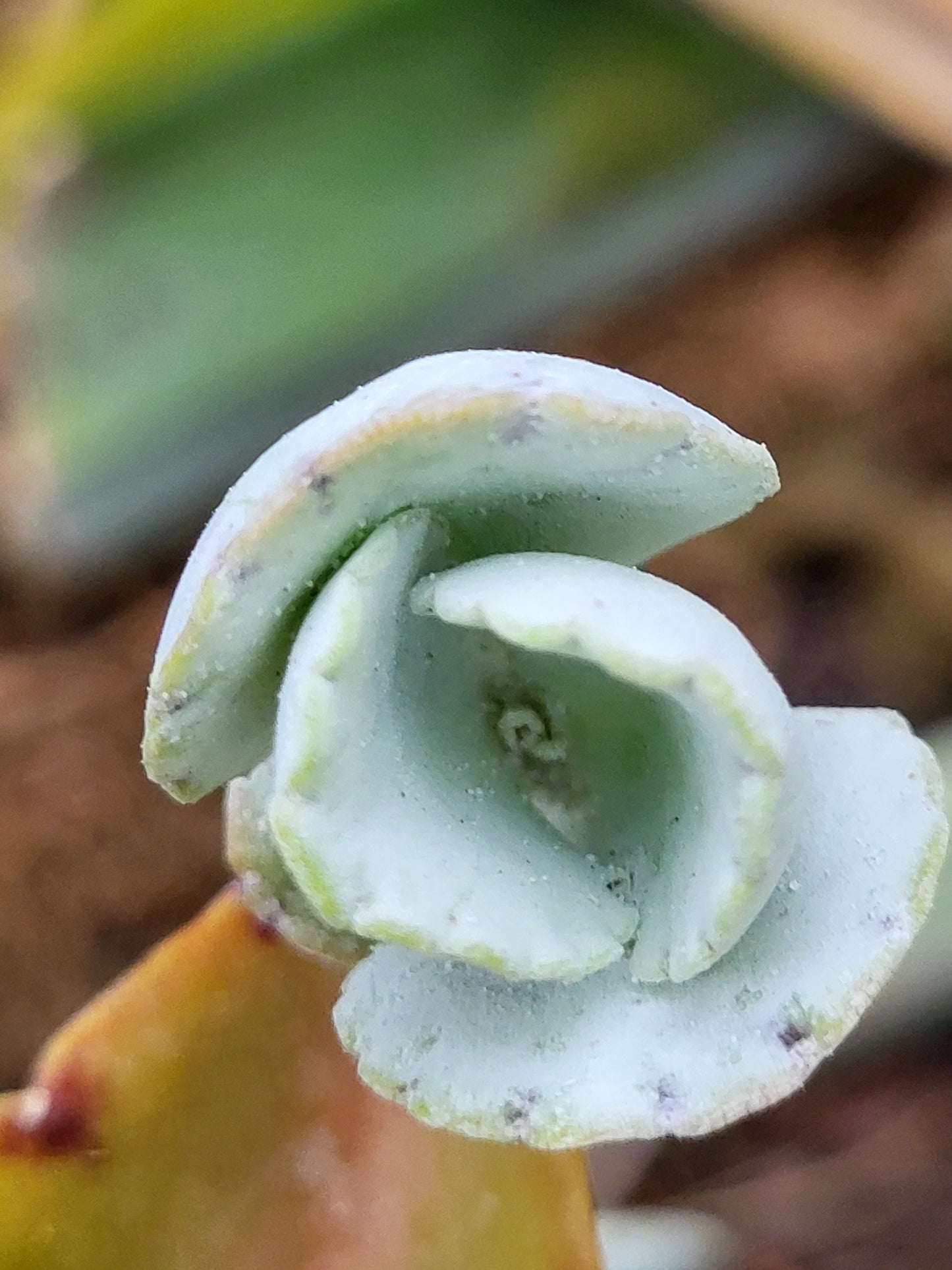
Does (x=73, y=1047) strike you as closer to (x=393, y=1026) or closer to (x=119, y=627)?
(x=393, y=1026)

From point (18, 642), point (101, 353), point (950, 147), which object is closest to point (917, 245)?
point (950, 147)

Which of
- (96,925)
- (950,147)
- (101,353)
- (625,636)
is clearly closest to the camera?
(625,636)

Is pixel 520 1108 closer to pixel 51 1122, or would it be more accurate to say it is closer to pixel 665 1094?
pixel 665 1094

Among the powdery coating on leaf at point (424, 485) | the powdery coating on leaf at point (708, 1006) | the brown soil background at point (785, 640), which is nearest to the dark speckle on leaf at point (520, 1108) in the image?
the powdery coating on leaf at point (708, 1006)

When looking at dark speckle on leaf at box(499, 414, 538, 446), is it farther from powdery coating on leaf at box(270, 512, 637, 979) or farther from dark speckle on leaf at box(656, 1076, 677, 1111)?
dark speckle on leaf at box(656, 1076, 677, 1111)

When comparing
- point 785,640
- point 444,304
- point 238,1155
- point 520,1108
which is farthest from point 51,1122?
point 444,304
